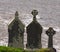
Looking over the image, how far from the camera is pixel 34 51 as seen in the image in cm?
977

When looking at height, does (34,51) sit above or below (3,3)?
below

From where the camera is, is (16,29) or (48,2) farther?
(48,2)

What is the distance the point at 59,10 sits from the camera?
902 inches

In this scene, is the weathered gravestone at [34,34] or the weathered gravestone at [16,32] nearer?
the weathered gravestone at [16,32]

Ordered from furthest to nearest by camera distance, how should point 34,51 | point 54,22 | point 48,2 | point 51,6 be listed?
1. point 48,2
2. point 51,6
3. point 54,22
4. point 34,51

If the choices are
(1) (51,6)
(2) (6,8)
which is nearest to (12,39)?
(2) (6,8)

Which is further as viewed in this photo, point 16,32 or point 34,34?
point 34,34

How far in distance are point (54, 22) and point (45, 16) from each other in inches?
65.0

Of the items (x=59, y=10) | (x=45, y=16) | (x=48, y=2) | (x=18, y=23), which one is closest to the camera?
(x=18, y=23)

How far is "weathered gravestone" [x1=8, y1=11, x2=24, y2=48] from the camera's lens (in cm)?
1051

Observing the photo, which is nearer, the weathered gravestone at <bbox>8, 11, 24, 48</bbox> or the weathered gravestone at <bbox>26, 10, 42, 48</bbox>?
the weathered gravestone at <bbox>8, 11, 24, 48</bbox>

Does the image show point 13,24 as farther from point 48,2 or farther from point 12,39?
point 48,2

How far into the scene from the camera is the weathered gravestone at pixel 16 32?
10.5 meters

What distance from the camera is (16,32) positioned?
35.0 ft
